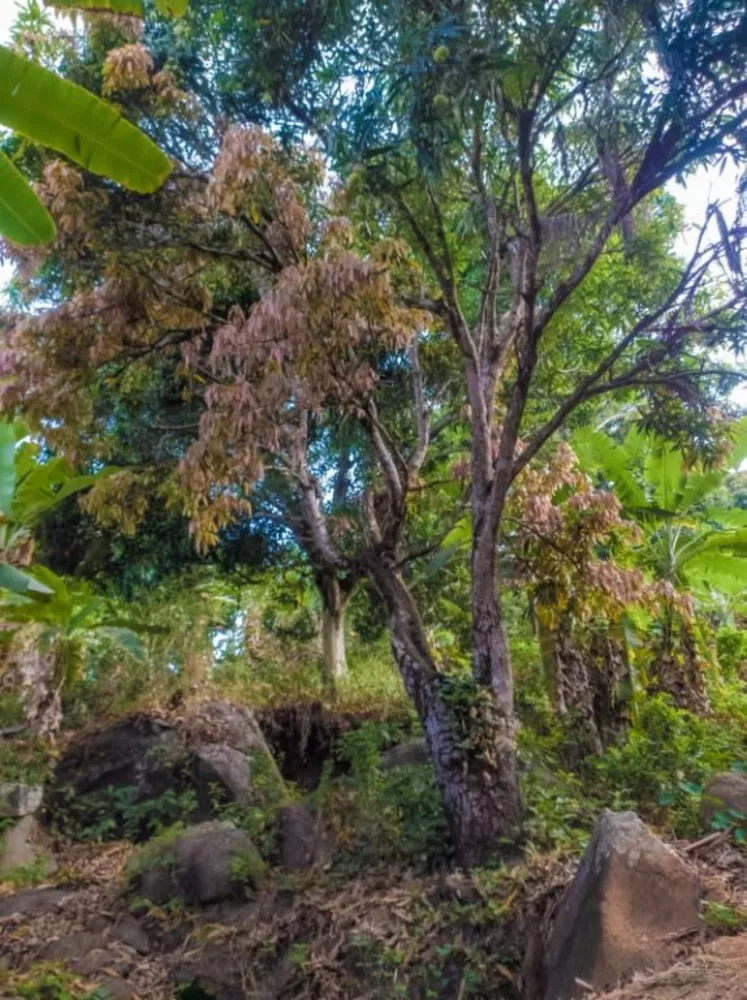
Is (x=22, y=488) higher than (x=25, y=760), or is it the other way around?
(x=22, y=488)

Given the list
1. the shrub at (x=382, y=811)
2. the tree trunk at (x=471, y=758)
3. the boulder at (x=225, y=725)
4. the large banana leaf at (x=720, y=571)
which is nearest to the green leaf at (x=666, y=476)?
the large banana leaf at (x=720, y=571)

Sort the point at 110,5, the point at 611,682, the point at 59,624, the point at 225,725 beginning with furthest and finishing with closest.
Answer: the point at 225,725
the point at 611,682
the point at 59,624
the point at 110,5

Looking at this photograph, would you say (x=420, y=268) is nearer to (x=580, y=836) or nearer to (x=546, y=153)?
(x=546, y=153)

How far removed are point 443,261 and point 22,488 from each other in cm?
308

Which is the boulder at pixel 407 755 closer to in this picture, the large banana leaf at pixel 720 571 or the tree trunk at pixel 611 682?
the tree trunk at pixel 611 682

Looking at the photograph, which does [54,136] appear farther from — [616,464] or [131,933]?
[616,464]

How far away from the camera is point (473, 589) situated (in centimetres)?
502

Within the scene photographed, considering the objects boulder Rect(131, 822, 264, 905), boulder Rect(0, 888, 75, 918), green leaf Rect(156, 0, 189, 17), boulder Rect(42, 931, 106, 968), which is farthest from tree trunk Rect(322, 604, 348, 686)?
green leaf Rect(156, 0, 189, 17)

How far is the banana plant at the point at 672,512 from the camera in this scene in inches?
277

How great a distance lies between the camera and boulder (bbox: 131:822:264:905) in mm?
5223

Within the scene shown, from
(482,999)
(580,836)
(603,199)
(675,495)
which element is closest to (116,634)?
(482,999)

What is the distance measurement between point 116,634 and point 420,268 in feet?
11.4

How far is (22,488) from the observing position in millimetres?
4453

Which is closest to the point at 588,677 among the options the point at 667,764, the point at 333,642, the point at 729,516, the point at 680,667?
the point at 680,667
